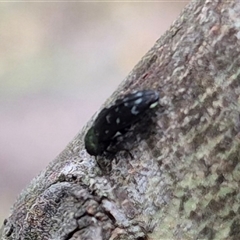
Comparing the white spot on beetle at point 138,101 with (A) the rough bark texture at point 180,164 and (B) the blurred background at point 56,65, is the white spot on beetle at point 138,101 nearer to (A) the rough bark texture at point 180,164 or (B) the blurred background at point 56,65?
(A) the rough bark texture at point 180,164

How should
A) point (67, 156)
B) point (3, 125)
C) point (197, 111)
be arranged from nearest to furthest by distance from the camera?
point (197, 111)
point (67, 156)
point (3, 125)

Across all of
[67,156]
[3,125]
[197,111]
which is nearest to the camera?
[197,111]

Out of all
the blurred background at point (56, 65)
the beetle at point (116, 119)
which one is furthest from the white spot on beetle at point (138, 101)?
the blurred background at point (56, 65)

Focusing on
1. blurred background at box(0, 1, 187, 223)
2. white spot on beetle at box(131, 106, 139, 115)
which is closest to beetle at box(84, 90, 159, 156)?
white spot on beetle at box(131, 106, 139, 115)

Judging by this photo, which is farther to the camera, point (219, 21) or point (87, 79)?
point (87, 79)

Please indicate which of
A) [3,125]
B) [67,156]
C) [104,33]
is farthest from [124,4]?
[67,156]

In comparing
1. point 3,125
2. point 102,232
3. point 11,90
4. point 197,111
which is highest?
point 11,90

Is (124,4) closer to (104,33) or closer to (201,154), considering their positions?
(104,33)

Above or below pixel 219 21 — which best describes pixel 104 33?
above

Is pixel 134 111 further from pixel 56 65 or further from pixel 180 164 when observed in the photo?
pixel 56 65
